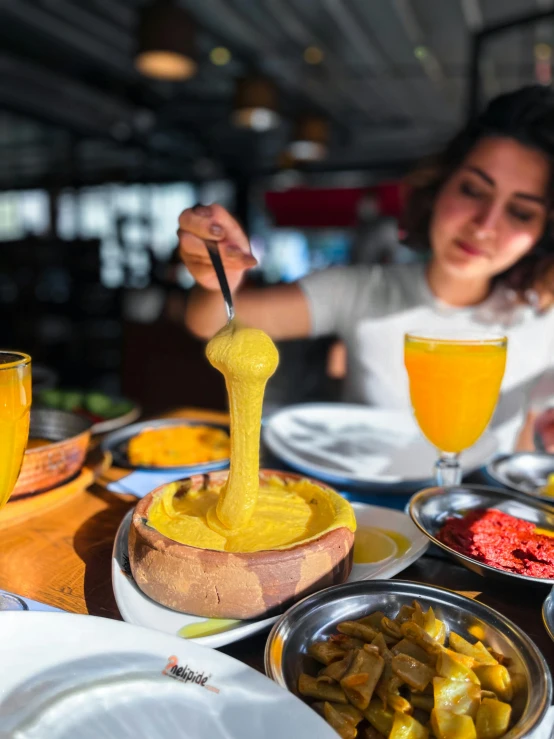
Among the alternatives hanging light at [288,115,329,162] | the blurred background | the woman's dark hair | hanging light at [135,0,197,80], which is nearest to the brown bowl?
the blurred background

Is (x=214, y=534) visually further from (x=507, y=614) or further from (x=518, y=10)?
(x=518, y=10)

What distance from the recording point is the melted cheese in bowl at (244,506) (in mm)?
707

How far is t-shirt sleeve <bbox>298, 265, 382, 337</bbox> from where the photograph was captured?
210 centimetres

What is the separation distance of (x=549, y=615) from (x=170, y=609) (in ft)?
1.45

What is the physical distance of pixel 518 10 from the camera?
18.4ft

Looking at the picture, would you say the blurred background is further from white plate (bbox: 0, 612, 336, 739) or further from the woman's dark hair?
white plate (bbox: 0, 612, 336, 739)

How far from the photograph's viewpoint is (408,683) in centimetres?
54

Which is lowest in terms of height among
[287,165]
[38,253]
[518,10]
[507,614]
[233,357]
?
[507,614]

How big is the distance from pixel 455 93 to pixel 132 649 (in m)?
9.43

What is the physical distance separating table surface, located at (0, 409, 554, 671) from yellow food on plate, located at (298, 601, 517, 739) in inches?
3.8

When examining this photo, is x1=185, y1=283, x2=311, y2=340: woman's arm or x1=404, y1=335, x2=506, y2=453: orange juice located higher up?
x1=185, y1=283, x2=311, y2=340: woman's arm

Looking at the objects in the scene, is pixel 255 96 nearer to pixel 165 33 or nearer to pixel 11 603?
pixel 165 33

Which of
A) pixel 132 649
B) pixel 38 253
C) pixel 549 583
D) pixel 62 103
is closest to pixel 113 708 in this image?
pixel 132 649

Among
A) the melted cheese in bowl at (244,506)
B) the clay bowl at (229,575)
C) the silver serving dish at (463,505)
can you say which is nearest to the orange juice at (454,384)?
the silver serving dish at (463,505)
